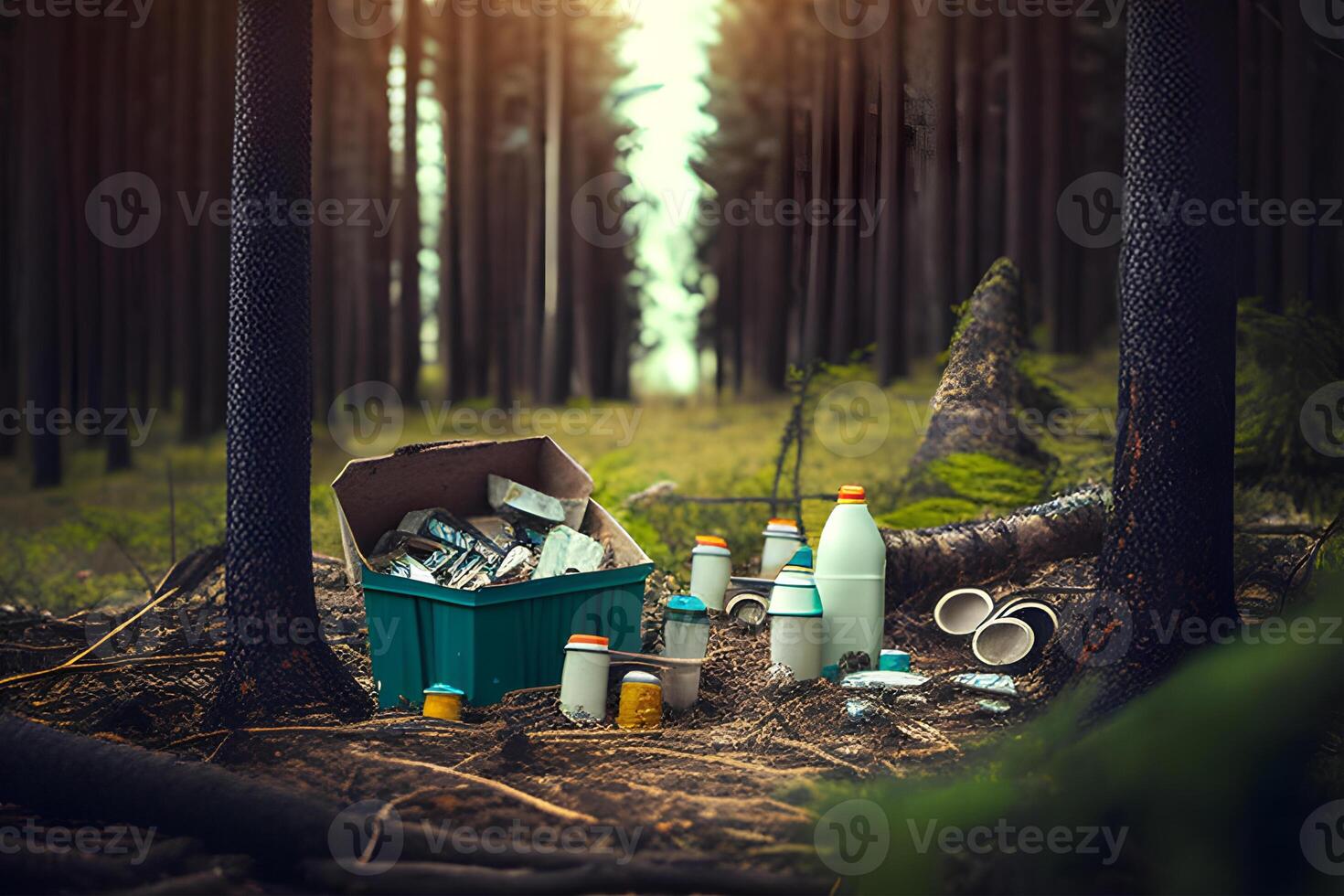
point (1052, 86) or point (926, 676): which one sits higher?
point (1052, 86)

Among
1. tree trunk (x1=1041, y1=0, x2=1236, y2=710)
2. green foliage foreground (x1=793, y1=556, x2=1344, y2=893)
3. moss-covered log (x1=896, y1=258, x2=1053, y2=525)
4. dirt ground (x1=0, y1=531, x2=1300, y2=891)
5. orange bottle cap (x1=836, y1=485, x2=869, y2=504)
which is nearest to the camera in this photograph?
green foliage foreground (x1=793, y1=556, x2=1344, y2=893)

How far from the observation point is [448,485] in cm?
682

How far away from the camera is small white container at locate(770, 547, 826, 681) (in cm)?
606

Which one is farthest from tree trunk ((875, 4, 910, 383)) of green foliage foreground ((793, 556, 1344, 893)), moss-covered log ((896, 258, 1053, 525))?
green foliage foreground ((793, 556, 1344, 893))

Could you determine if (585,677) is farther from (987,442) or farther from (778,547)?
(987,442)

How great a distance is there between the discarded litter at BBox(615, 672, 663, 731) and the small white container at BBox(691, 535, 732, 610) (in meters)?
1.65

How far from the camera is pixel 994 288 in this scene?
Answer: 9.46 meters

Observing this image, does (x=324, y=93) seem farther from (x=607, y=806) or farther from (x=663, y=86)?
(x=607, y=806)

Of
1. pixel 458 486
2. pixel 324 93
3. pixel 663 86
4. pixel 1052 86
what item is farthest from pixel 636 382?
pixel 458 486

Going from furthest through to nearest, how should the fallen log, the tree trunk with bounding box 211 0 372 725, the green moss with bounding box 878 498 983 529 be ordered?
the green moss with bounding box 878 498 983 529, the fallen log, the tree trunk with bounding box 211 0 372 725

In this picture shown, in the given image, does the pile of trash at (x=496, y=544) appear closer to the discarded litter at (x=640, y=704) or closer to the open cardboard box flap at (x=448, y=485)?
the open cardboard box flap at (x=448, y=485)

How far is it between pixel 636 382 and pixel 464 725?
115 feet

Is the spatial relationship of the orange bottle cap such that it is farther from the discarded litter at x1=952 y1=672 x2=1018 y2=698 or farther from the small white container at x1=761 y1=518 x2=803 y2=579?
the small white container at x1=761 y1=518 x2=803 y2=579

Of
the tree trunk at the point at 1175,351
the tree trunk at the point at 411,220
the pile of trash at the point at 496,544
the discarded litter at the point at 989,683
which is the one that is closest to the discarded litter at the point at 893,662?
the discarded litter at the point at 989,683
